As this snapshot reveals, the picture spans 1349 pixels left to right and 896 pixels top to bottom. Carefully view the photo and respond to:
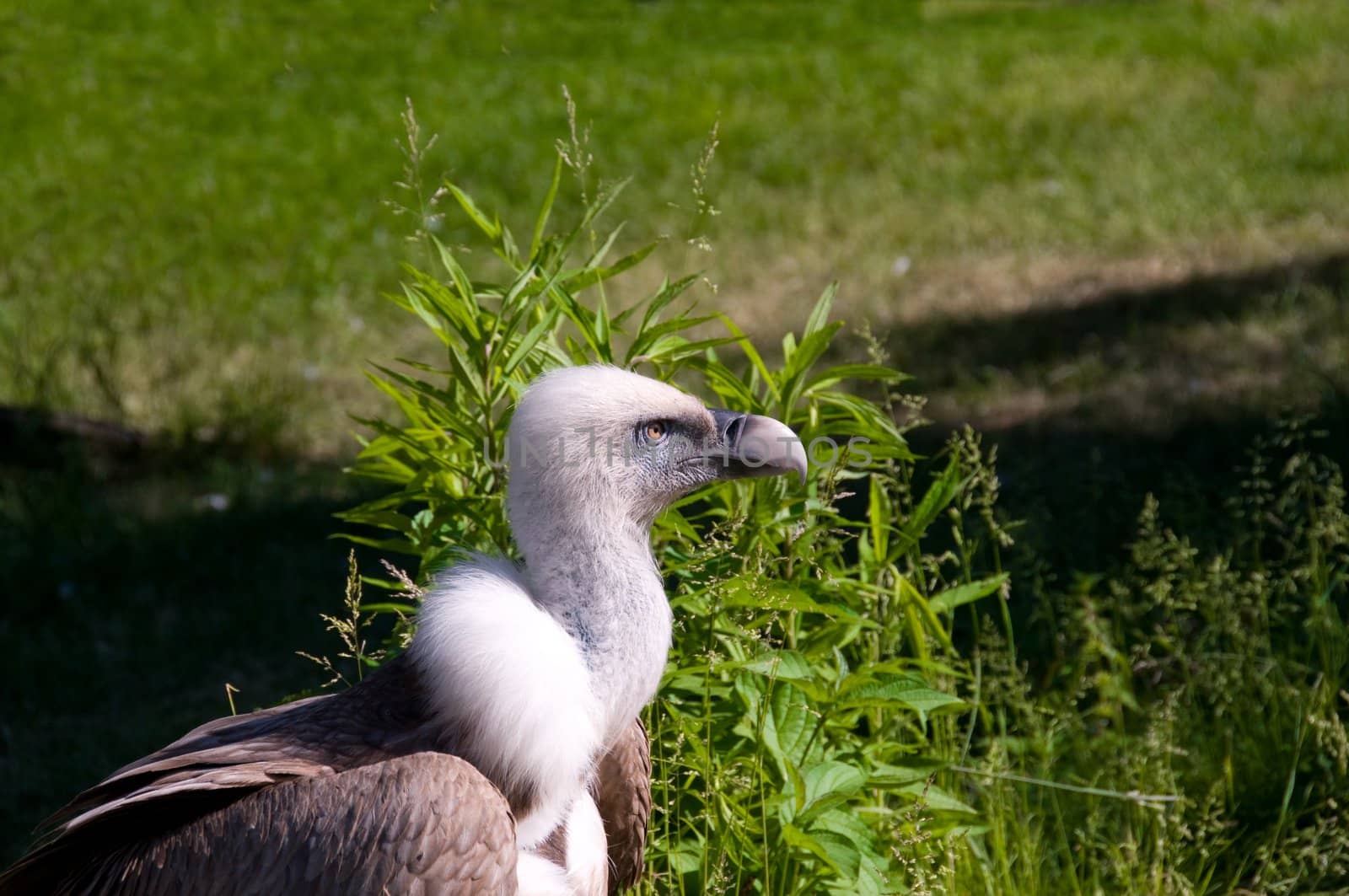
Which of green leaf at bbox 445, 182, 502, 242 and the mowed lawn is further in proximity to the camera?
the mowed lawn

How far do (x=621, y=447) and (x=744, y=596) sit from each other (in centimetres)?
41

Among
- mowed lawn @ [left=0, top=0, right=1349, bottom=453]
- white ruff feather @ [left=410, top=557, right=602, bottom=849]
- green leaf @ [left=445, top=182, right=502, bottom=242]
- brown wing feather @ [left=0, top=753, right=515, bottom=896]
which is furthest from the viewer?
mowed lawn @ [left=0, top=0, right=1349, bottom=453]

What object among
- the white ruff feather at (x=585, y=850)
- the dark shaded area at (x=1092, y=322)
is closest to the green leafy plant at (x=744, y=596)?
the white ruff feather at (x=585, y=850)

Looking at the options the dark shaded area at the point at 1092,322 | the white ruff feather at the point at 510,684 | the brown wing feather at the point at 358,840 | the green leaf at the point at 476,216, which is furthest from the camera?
the dark shaded area at the point at 1092,322

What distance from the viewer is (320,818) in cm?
241

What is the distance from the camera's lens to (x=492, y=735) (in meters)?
2.50

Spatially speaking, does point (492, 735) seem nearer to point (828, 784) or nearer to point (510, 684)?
point (510, 684)

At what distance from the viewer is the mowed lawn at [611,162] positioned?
804 centimetres

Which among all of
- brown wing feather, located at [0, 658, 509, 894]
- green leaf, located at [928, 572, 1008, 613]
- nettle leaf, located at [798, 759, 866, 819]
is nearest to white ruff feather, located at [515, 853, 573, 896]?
brown wing feather, located at [0, 658, 509, 894]

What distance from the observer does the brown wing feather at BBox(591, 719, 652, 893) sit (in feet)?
9.23

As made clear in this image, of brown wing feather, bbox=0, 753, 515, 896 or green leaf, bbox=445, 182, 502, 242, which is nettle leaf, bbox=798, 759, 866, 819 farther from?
green leaf, bbox=445, 182, 502, 242

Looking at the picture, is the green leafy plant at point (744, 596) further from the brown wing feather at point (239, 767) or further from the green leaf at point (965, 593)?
the brown wing feather at point (239, 767)

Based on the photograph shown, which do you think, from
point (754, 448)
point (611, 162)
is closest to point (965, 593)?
point (754, 448)

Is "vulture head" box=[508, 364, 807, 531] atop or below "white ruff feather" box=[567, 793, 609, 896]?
atop
